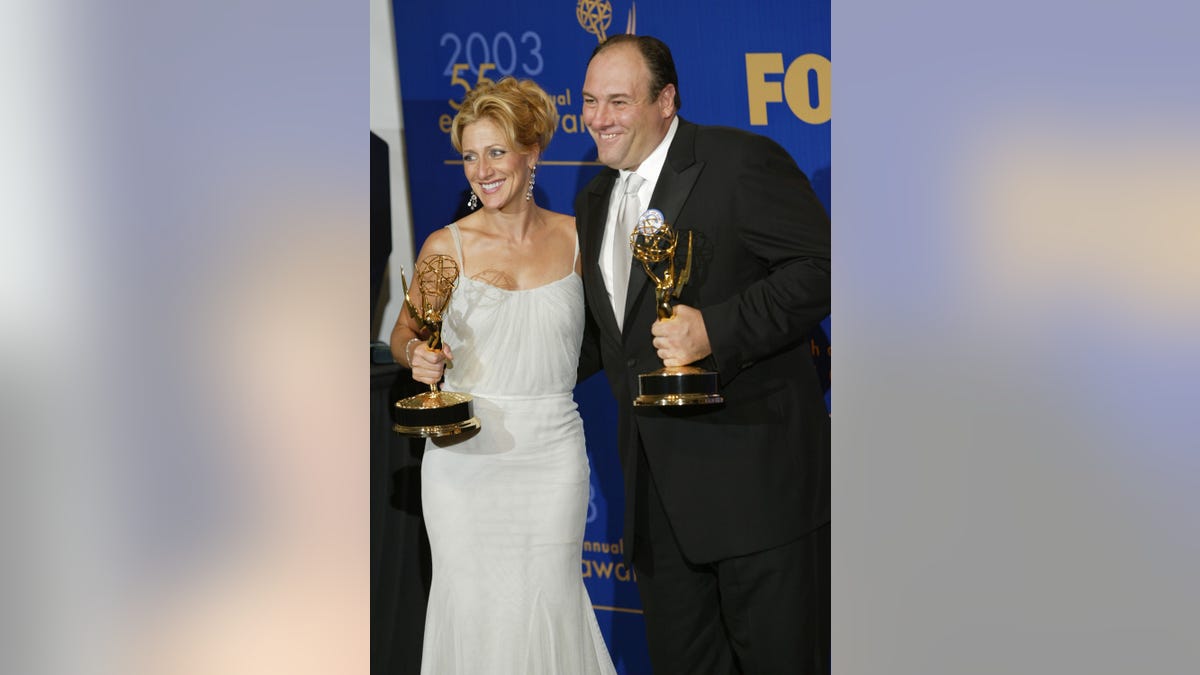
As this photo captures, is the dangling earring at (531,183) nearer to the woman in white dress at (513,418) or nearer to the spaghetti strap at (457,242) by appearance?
the woman in white dress at (513,418)

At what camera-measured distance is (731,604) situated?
9.34 ft

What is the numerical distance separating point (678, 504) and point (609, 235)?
591mm

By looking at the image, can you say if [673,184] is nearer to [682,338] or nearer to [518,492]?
[682,338]

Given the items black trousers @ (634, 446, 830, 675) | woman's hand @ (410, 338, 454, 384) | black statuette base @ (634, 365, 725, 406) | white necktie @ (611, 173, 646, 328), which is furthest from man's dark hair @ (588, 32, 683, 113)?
black trousers @ (634, 446, 830, 675)

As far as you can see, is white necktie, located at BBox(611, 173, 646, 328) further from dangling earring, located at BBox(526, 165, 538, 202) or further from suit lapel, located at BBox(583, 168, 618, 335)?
dangling earring, located at BBox(526, 165, 538, 202)

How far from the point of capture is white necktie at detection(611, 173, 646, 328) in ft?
9.52

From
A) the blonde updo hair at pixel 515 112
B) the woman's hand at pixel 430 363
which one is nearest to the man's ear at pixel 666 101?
the blonde updo hair at pixel 515 112

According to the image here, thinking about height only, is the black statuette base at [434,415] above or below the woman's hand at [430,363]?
below

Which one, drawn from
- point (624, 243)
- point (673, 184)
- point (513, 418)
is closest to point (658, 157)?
point (673, 184)

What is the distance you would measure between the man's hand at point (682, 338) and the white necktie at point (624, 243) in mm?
115

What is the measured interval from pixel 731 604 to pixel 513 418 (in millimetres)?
616

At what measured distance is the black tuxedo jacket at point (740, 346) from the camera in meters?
2.83
